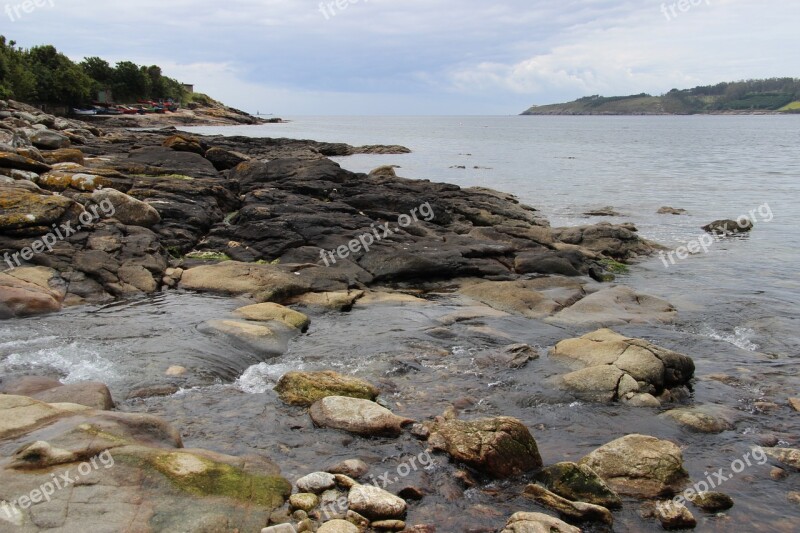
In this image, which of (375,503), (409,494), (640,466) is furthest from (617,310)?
(375,503)

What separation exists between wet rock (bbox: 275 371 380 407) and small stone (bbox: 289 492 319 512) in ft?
10.4

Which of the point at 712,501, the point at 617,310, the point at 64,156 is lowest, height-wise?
the point at 712,501

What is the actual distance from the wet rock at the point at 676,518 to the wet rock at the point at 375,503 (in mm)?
3373

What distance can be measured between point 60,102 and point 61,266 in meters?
101

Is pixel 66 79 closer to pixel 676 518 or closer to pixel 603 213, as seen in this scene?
pixel 603 213

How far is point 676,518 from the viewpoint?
25.7 ft

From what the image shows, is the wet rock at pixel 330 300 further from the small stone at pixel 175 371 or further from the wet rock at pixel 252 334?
the small stone at pixel 175 371

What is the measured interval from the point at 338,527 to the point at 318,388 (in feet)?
14.1

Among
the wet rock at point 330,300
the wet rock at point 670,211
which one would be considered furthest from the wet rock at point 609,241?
the wet rock at point 330,300

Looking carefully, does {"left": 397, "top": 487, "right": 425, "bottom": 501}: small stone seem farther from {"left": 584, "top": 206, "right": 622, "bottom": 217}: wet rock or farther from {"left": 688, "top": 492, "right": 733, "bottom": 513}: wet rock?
{"left": 584, "top": 206, "right": 622, "bottom": 217}: wet rock

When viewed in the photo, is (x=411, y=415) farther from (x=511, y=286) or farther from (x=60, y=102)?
(x=60, y=102)

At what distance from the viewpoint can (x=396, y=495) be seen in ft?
26.8

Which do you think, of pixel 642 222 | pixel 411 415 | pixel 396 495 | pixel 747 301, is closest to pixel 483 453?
pixel 396 495

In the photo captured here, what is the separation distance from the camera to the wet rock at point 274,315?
15.5 meters
